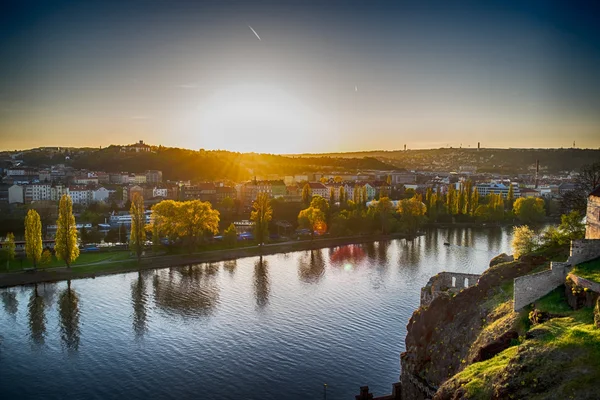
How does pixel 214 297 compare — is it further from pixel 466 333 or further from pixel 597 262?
pixel 597 262

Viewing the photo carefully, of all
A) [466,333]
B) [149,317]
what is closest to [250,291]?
[149,317]

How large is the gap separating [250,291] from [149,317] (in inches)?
284

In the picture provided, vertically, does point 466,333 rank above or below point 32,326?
above

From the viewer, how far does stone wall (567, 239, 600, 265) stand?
15.0 metres

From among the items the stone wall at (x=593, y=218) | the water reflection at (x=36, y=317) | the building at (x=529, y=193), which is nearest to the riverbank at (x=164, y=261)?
the water reflection at (x=36, y=317)

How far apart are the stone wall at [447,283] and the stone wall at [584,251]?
3836 millimetres

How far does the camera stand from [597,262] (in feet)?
48.2

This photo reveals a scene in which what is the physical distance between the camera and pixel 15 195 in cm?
7850

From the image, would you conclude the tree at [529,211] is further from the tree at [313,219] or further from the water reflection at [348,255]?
the tree at [313,219]

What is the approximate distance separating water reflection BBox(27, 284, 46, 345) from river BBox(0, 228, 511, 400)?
6 centimetres

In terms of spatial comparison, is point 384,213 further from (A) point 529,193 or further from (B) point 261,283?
(A) point 529,193

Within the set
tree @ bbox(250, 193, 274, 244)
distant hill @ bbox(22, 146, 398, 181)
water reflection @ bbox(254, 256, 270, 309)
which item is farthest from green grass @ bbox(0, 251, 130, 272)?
distant hill @ bbox(22, 146, 398, 181)

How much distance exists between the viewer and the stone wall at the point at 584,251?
1497cm

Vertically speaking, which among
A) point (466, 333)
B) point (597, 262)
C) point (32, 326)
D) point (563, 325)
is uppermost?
point (597, 262)
